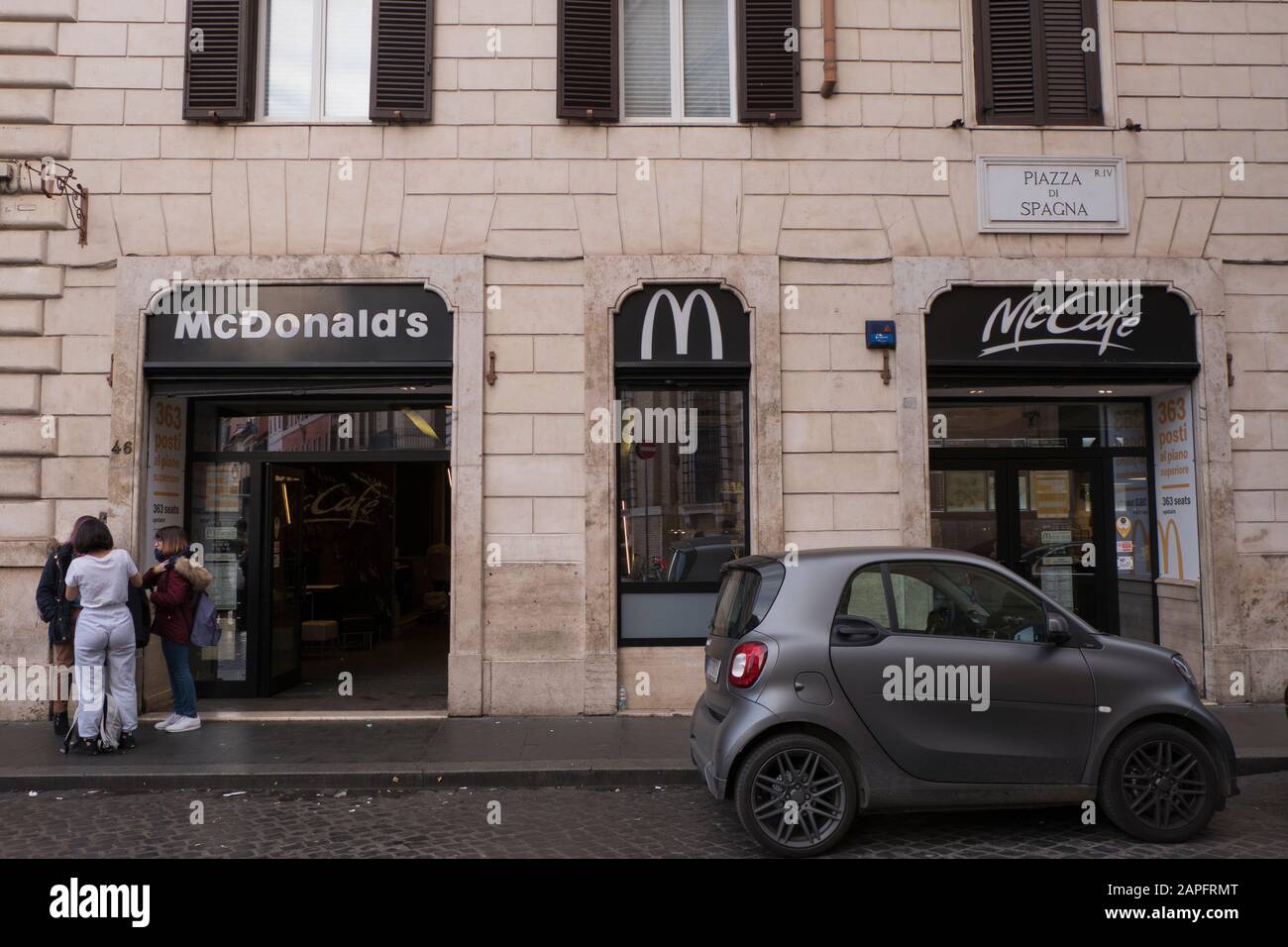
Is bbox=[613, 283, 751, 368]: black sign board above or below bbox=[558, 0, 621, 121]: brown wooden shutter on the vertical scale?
below

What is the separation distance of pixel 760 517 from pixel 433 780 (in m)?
3.87

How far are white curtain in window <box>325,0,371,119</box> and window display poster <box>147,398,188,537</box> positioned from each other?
3.39m

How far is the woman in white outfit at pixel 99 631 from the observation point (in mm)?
7199

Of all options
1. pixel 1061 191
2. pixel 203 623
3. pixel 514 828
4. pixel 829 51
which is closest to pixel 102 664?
pixel 203 623

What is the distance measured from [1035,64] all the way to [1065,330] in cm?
277

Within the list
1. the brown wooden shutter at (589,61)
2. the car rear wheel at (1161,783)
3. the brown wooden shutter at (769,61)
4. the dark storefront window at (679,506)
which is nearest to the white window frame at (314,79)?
the brown wooden shutter at (589,61)

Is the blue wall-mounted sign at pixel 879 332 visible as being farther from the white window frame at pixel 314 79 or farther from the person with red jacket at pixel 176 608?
the person with red jacket at pixel 176 608

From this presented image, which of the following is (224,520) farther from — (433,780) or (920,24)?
(920,24)

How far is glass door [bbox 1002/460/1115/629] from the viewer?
32.3 ft

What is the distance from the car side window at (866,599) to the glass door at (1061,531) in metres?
5.10

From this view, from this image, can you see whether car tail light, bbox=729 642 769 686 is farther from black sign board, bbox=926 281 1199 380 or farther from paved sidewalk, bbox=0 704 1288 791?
black sign board, bbox=926 281 1199 380

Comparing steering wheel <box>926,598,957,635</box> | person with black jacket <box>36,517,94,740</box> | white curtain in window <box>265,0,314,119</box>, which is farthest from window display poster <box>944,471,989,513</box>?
person with black jacket <box>36,517,94,740</box>

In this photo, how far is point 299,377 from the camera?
8961 mm

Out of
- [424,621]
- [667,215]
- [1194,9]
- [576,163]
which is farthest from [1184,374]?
[424,621]
